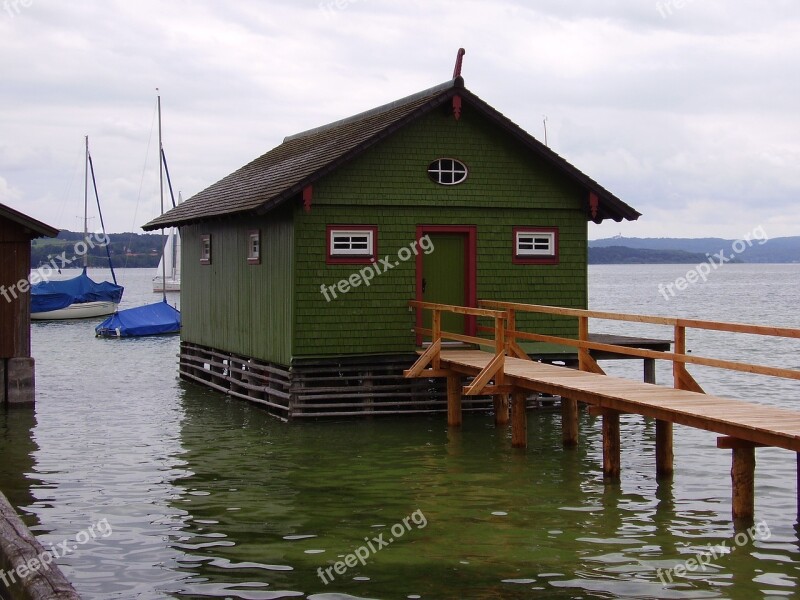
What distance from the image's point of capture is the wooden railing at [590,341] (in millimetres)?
12602

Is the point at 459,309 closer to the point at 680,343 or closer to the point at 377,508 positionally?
the point at 680,343

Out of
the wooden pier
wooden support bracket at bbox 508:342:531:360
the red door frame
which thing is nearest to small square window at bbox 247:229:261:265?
the red door frame

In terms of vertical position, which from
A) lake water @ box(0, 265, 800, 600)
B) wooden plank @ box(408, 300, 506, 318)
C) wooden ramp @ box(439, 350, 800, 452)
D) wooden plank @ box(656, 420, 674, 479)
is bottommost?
lake water @ box(0, 265, 800, 600)

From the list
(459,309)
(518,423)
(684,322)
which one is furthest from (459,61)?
(684,322)

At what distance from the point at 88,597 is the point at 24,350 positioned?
11.6 metres

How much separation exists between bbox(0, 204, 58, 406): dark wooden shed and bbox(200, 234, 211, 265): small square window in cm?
505

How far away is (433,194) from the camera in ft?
66.3

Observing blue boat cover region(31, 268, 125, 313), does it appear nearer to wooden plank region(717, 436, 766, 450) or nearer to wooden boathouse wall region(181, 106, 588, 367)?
wooden boathouse wall region(181, 106, 588, 367)

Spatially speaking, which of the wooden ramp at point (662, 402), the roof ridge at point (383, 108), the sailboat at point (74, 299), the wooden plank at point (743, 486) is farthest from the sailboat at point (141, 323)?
the wooden plank at point (743, 486)

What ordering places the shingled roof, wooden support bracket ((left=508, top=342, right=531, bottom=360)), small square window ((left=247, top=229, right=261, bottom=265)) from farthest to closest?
1. small square window ((left=247, top=229, right=261, bottom=265))
2. the shingled roof
3. wooden support bracket ((left=508, top=342, right=531, bottom=360))

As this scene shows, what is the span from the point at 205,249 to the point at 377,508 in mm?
13670

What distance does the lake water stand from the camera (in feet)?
33.1

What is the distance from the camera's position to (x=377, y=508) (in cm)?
1297

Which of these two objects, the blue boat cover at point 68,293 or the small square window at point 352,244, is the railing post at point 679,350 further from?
the blue boat cover at point 68,293
